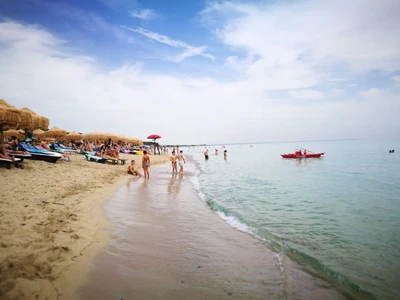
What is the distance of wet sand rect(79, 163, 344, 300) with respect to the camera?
3002 mm

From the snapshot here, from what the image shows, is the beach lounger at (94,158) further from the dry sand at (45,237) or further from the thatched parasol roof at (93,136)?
the thatched parasol roof at (93,136)

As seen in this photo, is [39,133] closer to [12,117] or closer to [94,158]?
[94,158]

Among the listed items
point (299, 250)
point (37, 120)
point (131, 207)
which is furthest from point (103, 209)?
point (37, 120)

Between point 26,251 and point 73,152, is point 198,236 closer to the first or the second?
point 26,251

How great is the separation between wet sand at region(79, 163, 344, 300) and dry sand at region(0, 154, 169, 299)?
0.29m

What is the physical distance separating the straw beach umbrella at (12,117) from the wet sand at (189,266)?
7.77 metres

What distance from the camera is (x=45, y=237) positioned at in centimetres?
385

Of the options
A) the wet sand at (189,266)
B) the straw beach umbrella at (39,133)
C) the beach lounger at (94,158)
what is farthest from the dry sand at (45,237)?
the straw beach umbrella at (39,133)

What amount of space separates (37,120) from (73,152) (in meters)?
14.0

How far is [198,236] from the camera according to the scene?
509cm

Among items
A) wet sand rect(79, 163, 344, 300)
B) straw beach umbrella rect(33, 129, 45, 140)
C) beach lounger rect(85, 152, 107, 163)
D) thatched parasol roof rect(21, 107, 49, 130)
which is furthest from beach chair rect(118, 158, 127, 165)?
straw beach umbrella rect(33, 129, 45, 140)

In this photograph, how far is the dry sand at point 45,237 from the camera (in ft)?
8.91

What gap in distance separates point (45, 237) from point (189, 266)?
2.65 metres

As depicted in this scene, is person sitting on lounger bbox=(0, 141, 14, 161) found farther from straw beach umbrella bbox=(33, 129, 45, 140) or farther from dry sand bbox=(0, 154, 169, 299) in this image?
straw beach umbrella bbox=(33, 129, 45, 140)
